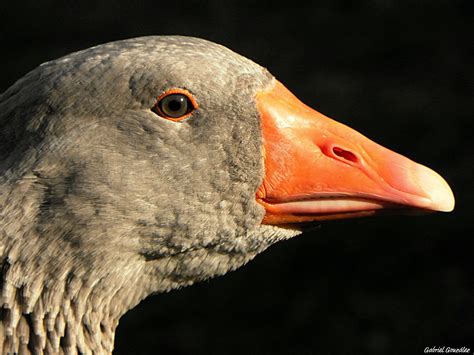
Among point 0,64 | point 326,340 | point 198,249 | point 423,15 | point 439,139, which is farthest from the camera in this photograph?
point 0,64

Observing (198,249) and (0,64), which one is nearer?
(198,249)

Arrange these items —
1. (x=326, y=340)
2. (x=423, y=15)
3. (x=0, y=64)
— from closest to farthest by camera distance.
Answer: (x=326, y=340) → (x=423, y=15) → (x=0, y=64)

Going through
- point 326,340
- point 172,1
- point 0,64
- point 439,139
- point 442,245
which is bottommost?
point 326,340

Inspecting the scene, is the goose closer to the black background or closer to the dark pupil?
the dark pupil

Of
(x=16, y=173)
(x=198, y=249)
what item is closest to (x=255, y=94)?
(x=198, y=249)

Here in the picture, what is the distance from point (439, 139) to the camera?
9641mm

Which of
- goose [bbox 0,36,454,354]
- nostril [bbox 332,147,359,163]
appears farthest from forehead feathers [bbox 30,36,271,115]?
nostril [bbox 332,147,359,163]

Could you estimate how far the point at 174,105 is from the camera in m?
3.81

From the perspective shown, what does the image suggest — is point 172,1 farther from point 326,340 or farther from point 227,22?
point 326,340

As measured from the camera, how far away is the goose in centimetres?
371

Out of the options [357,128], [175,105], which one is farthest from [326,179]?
[357,128]

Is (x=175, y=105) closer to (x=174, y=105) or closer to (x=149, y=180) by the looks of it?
(x=174, y=105)

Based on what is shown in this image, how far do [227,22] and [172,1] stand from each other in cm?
80

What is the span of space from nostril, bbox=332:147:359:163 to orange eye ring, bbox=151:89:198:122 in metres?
0.67
